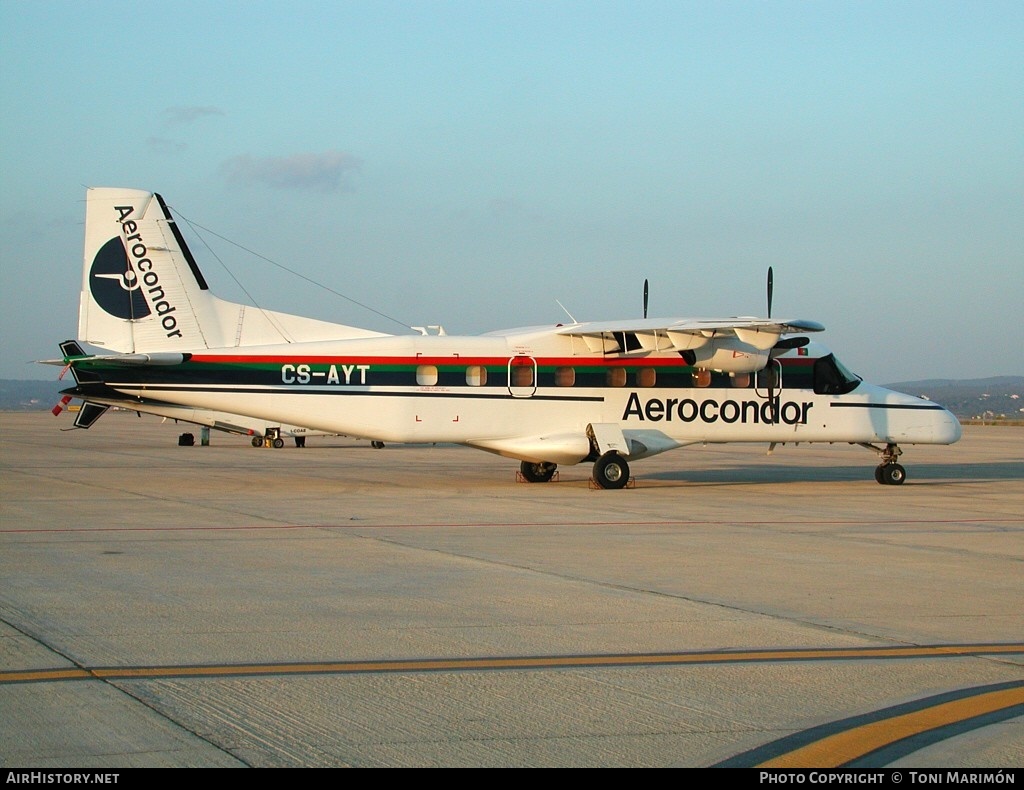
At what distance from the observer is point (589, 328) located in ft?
72.1

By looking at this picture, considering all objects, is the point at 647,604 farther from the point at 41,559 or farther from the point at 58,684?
the point at 41,559

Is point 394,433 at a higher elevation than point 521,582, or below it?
higher

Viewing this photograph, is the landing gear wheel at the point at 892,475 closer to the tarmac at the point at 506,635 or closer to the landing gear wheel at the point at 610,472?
the tarmac at the point at 506,635

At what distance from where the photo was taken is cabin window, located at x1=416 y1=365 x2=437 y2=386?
21516mm

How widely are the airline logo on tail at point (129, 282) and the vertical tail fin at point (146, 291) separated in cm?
2

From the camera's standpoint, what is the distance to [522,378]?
21922mm

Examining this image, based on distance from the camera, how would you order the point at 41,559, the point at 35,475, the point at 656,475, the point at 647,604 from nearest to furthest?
the point at 647,604
the point at 41,559
the point at 35,475
the point at 656,475

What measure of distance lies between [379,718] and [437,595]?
3954 millimetres

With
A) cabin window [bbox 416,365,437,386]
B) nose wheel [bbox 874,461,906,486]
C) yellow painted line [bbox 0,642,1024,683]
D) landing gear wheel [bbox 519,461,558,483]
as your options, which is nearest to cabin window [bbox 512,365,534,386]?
cabin window [bbox 416,365,437,386]

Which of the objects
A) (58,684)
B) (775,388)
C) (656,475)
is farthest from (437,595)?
(656,475)

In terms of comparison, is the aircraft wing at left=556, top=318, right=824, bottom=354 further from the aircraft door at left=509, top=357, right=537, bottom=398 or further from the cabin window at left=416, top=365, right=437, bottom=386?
the cabin window at left=416, top=365, right=437, bottom=386

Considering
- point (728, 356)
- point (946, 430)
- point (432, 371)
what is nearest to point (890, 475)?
point (946, 430)

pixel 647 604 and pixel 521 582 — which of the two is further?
pixel 521 582

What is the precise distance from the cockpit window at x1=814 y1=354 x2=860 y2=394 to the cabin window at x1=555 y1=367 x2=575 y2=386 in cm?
529
